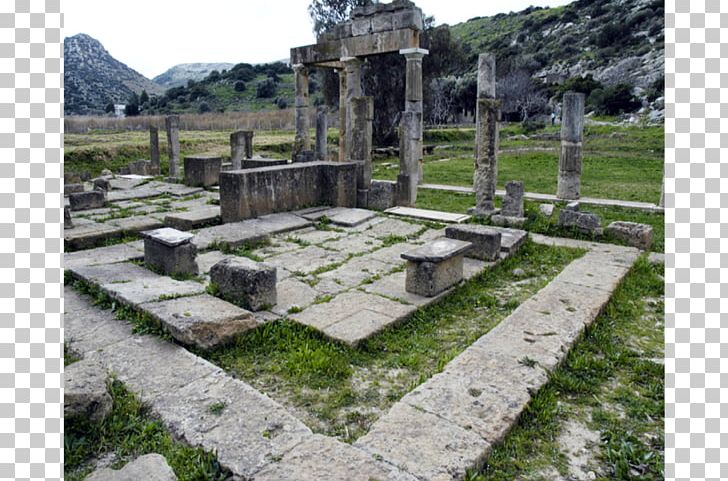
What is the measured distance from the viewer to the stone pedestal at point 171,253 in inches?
239

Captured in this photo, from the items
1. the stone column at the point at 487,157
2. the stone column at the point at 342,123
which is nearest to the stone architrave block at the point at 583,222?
the stone column at the point at 487,157

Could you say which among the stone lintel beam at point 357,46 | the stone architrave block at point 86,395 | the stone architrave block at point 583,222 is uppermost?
the stone lintel beam at point 357,46

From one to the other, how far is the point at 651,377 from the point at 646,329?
1.10 metres

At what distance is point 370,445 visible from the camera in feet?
9.71

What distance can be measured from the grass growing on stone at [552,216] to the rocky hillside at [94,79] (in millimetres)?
64552

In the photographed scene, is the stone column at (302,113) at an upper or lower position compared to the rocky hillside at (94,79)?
lower

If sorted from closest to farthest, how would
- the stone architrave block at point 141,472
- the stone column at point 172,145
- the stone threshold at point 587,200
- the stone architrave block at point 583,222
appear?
the stone architrave block at point 141,472 → the stone architrave block at point 583,222 → the stone threshold at point 587,200 → the stone column at point 172,145

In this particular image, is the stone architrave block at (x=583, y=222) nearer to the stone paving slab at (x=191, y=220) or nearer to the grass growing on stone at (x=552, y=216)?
the grass growing on stone at (x=552, y=216)

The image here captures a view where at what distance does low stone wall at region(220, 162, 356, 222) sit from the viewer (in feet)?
29.4

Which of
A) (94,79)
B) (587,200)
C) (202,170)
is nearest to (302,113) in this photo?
(202,170)

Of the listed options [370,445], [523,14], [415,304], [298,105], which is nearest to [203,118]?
[298,105]

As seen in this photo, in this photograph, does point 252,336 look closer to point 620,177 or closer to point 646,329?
point 646,329

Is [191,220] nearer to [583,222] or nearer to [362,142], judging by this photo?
[362,142]

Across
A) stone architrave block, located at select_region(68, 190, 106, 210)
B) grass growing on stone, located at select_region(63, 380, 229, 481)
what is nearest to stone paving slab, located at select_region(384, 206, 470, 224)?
stone architrave block, located at select_region(68, 190, 106, 210)
